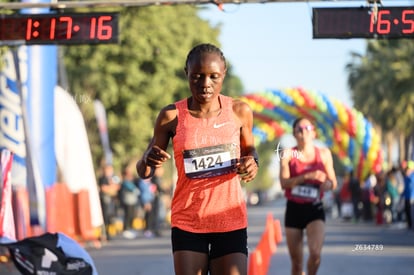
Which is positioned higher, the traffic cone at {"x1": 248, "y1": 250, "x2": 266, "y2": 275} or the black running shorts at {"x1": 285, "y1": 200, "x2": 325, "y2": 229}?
the black running shorts at {"x1": 285, "y1": 200, "x2": 325, "y2": 229}

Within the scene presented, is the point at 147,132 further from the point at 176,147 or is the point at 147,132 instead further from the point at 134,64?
the point at 176,147

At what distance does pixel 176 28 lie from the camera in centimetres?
4850

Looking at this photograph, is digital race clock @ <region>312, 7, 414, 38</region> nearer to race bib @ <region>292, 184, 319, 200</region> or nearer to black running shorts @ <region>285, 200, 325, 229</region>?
race bib @ <region>292, 184, 319, 200</region>

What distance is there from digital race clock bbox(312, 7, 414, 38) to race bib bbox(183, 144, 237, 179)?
723 cm

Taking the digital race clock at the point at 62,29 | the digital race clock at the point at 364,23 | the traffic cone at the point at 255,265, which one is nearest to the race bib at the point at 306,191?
the traffic cone at the point at 255,265

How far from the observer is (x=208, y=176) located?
659cm

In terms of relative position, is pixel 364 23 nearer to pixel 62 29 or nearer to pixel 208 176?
pixel 62 29

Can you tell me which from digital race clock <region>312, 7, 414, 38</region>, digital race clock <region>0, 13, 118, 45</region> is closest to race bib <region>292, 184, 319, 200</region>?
digital race clock <region>312, 7, 414, 38</region>

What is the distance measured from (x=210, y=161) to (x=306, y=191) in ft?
15.9

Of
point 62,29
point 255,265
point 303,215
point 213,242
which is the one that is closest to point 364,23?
point 303,215

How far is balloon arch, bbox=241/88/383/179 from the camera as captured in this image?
37.3 meters

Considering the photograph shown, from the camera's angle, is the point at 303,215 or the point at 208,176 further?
the point at 303,215

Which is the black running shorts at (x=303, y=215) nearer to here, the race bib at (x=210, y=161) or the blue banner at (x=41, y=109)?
the race bib at (x=210, y=161)

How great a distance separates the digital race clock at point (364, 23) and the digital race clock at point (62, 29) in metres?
2.47
